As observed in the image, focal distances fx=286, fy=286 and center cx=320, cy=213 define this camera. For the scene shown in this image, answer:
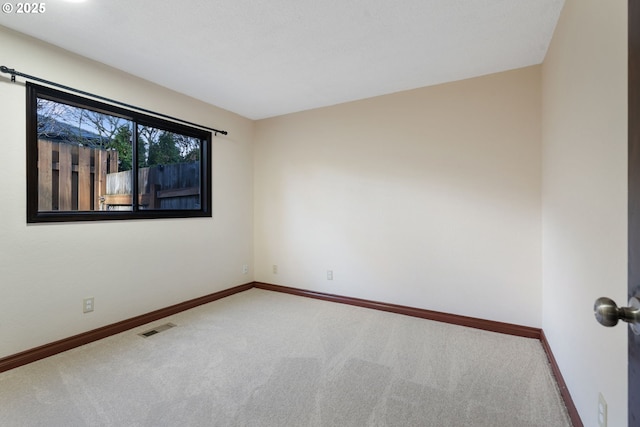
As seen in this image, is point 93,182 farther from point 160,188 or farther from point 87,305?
point 87,305

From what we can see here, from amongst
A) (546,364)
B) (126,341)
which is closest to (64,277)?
(126,341)

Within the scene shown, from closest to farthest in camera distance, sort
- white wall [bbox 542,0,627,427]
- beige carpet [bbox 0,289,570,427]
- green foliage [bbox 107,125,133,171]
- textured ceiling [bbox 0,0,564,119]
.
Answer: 1. white wall [bbox 542,0,627,427]
2. beige carpet [bbox 0,289,570,427]
3. textured ceiling [bbox 0,0,564,119]
4. green foliage [bbox 107,125,133,171]

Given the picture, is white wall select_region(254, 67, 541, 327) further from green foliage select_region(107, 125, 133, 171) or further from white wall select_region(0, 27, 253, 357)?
green foliage select_region(107, 125, 133, 171)

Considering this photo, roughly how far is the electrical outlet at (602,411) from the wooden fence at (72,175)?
3.53 meters

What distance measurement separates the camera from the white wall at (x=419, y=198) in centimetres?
256

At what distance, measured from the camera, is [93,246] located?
8.02ft

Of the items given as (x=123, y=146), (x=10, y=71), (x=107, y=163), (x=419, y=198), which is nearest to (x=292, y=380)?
(x=419, y=198)

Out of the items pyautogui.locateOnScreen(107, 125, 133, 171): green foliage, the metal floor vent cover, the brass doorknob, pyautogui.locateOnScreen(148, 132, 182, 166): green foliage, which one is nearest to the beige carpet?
the metal floor vent cover

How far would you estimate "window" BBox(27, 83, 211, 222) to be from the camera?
2.22 meters

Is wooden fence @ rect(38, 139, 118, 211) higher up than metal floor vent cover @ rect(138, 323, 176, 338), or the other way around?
wooden fence @ rect(38, 139, 118, 211)

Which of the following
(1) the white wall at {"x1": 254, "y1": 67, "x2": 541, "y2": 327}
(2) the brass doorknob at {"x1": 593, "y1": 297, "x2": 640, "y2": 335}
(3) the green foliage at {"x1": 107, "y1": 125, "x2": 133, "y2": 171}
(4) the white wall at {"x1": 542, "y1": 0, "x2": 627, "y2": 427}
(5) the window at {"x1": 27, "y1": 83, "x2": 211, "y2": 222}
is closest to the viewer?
(2) the brass doorknob at {"x1": 593, "y1": 297, "x2": 640, "y2": 335}

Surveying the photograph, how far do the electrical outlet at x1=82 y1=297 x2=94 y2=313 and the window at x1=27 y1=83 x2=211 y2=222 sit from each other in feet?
2.24

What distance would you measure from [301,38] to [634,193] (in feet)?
7.02

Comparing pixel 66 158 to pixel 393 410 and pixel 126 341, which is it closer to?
pixel 126 341
